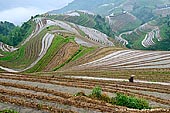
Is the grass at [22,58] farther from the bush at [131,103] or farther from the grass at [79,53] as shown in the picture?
the bush at [131,103]

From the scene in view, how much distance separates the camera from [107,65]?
195 feet

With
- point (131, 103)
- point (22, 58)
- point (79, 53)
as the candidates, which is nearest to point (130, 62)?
point (79, 53)

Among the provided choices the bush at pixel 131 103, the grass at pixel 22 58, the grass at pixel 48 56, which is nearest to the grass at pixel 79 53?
the grass at pixel 48 56

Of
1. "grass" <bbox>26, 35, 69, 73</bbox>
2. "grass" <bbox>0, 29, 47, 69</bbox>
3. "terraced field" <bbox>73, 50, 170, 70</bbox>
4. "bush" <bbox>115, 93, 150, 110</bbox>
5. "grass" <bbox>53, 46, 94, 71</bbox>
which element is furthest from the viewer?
"grass" <bbox>0, 29, 47, 69</bbox>

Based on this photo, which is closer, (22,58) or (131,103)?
(131,103)

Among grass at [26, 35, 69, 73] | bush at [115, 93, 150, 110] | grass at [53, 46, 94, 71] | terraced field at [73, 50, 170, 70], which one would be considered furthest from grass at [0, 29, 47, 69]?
bush at [115, 93, 150, 110]

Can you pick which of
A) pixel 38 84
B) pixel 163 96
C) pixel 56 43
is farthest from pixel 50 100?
pixel 56 43

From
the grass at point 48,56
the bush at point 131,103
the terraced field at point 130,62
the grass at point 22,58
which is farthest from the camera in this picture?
the grass at point 22,58

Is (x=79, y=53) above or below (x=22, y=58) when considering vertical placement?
below

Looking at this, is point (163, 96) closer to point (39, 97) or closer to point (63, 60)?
point (39, 97)

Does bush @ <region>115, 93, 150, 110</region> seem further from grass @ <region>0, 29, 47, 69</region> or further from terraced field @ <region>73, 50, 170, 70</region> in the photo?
grass @ <region>0, 29, 47, 69</region>

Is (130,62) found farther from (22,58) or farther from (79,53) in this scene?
(22,58)

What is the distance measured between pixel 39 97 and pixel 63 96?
2.03 metres

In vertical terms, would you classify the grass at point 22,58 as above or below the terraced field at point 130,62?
above
